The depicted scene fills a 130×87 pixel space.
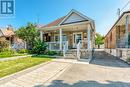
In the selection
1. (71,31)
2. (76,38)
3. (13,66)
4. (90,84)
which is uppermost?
(71,31)

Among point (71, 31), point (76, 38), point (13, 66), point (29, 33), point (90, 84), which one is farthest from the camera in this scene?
point (29, 33)

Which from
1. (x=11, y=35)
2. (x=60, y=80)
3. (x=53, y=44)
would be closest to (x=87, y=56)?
(x=53, y=44)

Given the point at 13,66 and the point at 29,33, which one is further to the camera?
the point at 29,33

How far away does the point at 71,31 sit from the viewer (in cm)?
2162

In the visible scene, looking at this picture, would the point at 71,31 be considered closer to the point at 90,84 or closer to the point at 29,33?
the point at 29,33

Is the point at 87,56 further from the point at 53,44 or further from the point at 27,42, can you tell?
the point at 27,42

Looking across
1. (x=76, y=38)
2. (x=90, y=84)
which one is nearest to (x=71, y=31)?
(x=76, y=38)

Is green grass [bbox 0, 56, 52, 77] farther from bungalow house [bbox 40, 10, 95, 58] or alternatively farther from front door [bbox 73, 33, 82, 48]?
front door [bbox 73, 33, 82, 48]

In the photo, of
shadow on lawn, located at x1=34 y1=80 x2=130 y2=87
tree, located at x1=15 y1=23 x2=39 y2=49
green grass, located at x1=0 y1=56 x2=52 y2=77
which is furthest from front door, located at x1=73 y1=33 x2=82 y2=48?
shadow on lawn, located at x1=34 y1=80 x2=130 y2=87

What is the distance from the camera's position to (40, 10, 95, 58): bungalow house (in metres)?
16.1

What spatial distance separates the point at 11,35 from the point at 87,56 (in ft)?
81.1

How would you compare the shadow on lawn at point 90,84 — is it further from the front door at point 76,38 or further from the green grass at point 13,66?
the front door at point 76,38

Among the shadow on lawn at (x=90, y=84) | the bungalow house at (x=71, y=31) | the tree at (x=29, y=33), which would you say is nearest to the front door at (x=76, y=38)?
the bungalow house at (x=71, y=31)

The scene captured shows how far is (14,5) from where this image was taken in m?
19.6
